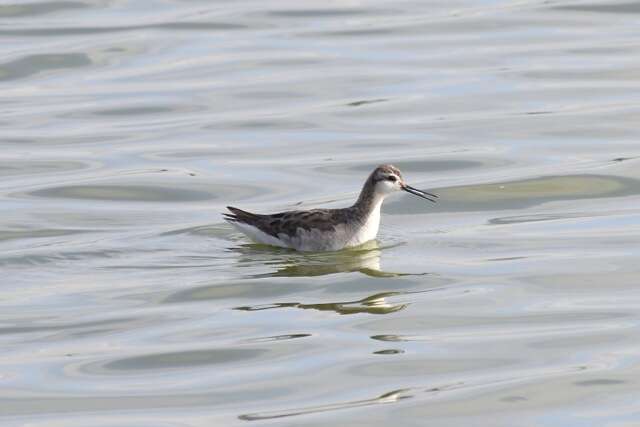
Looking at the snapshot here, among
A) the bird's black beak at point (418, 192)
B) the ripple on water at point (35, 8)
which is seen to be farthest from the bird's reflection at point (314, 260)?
the ripple on water at point (35, 8)

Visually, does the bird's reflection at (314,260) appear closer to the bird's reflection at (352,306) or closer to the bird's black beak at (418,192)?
the bird's black beak at (418,192)

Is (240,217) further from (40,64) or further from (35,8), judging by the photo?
(35,8)

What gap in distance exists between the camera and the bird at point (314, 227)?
17.8 m

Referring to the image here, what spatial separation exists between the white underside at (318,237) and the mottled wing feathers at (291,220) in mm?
43

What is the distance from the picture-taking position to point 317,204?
2031 cm

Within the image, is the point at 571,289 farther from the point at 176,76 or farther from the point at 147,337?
the point at 176,76

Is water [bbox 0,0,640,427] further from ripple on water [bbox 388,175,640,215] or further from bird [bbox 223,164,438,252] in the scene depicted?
bird [bbox 223,164,438,252]

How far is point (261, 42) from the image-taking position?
2984cm

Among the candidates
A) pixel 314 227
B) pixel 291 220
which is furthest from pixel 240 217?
pixel 314 227

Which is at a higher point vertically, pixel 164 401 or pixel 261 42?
pixel 261 42

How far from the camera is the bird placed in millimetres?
17750

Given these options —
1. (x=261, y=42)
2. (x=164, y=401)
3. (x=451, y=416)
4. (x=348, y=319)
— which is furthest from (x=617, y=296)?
(x=261, y=42)

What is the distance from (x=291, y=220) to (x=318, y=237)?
0.32m

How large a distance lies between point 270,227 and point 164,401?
17.9 ft
